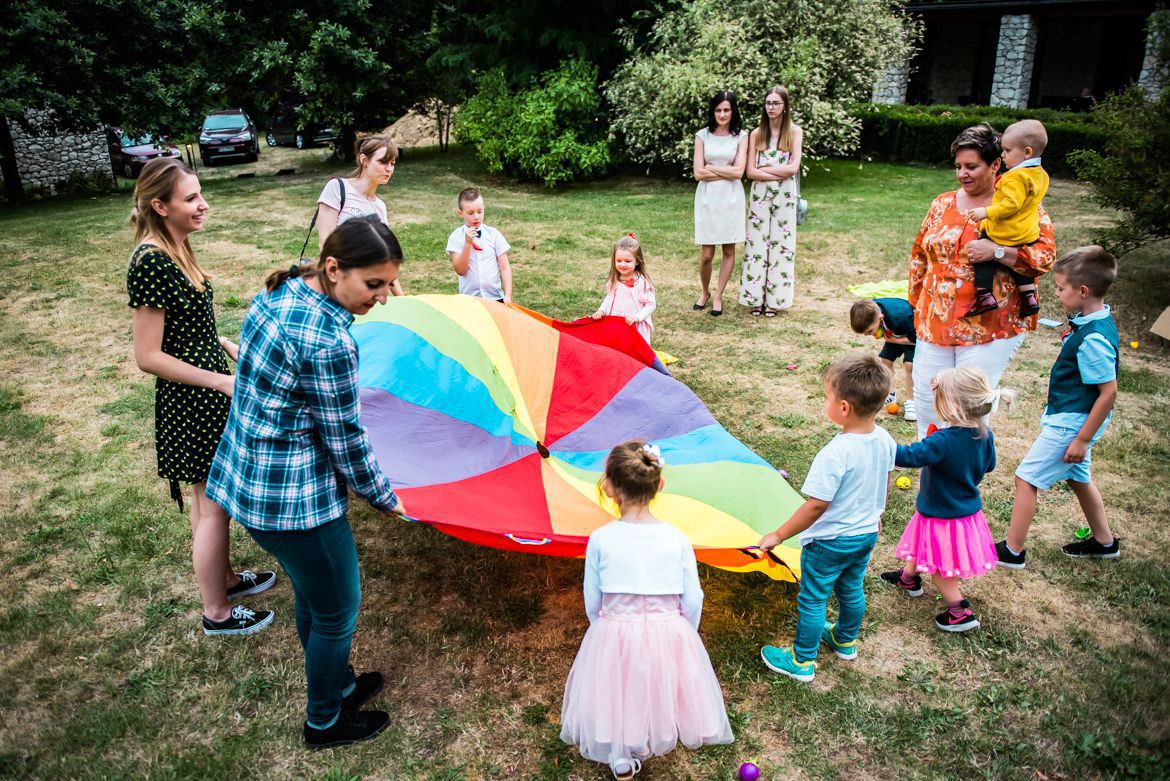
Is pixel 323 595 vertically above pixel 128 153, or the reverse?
pixel 128 153

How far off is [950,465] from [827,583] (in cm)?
71

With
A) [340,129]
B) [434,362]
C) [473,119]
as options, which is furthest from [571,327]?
[340,129]

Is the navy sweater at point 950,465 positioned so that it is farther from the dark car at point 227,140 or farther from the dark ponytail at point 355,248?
the dark car at point 227,140

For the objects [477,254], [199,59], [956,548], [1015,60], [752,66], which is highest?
[1015,60]

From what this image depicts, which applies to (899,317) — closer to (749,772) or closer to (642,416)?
(642,416)

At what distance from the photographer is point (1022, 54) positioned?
20219 millimetres

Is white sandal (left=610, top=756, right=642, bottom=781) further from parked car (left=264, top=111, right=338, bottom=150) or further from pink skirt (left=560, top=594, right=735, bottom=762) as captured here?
parked car (left=264, top=111, right=338, bottom=150)

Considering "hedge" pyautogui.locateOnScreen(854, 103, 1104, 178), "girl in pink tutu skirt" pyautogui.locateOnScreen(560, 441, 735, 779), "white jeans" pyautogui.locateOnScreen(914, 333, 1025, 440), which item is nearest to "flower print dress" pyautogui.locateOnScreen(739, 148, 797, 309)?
"white jeans" pyautogui.locateOnScreen(914, 333, 1025, 440)

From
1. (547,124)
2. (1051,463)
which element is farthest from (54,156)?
(1051,463)

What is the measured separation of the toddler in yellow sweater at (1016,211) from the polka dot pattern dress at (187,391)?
11.5 ft

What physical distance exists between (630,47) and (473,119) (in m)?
3.44

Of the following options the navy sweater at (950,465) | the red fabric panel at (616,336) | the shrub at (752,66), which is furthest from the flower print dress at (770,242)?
the shrub at (752,66)

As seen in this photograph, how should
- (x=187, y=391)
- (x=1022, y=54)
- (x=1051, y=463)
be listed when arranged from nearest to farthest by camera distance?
1. (x=187, y=391)
2. (x=1051, y=463)
3. (x=1022, y=54)

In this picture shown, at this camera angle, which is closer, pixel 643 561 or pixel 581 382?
pixel 643 561
